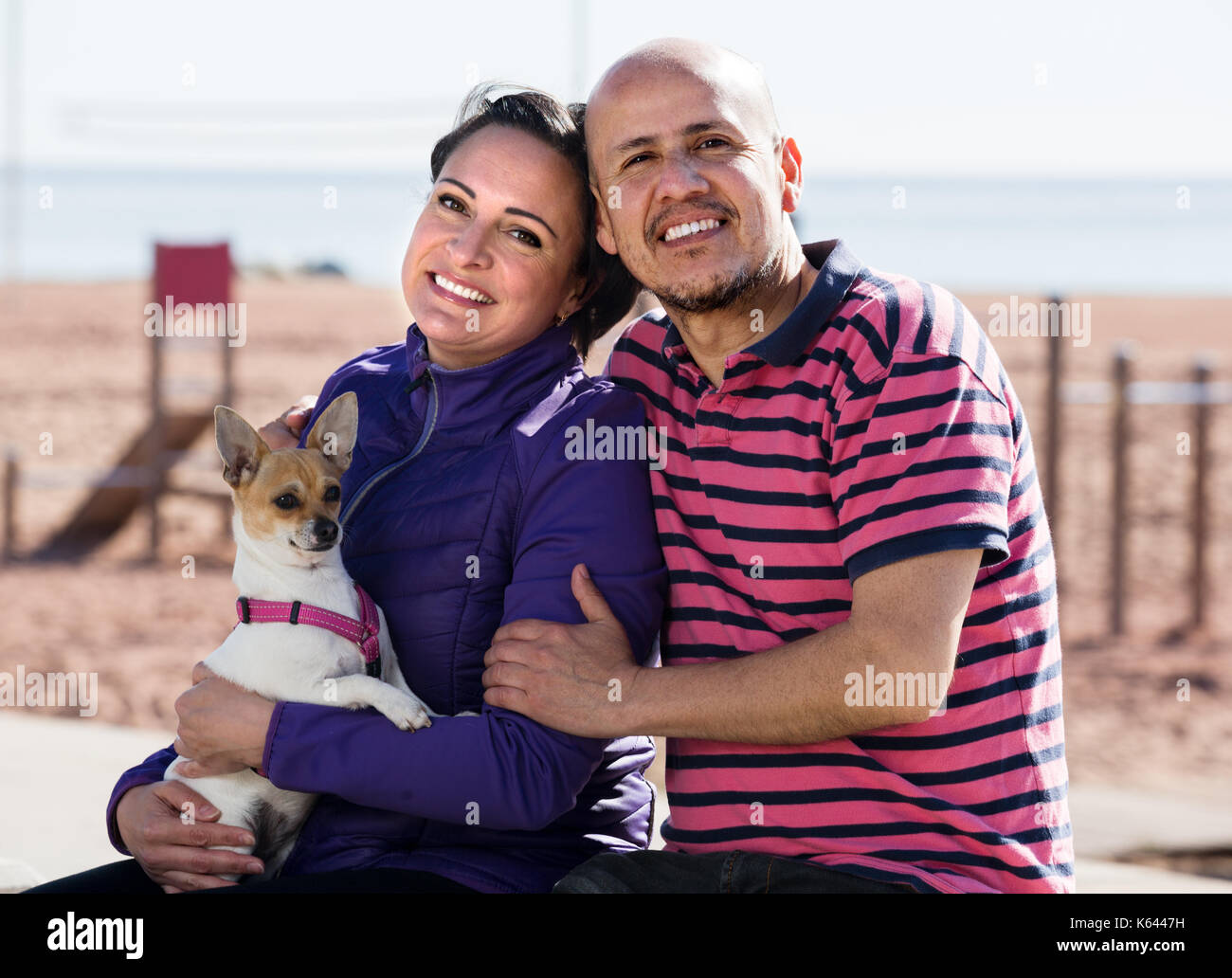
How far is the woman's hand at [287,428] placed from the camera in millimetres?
3348

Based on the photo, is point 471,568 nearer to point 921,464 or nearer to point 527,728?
point 527,728

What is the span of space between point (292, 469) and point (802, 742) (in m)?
1.27

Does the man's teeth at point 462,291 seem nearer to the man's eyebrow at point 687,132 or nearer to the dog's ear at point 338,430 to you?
the dog's ear at point 338,430

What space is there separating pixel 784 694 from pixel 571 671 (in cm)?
40

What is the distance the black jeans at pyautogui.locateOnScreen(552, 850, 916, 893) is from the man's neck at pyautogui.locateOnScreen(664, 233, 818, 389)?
907 mm

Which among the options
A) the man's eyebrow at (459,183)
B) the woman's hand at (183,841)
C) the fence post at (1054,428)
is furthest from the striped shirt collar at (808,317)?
the fence post at (1054,428)

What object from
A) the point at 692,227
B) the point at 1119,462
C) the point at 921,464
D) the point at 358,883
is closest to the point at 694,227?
the point at 692,227

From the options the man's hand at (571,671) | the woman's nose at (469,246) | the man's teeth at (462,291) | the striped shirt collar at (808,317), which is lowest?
the man's hand at (571,671)

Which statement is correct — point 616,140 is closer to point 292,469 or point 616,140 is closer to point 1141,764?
point 292,469

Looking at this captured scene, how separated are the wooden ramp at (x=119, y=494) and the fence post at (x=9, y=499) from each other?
0.26 m

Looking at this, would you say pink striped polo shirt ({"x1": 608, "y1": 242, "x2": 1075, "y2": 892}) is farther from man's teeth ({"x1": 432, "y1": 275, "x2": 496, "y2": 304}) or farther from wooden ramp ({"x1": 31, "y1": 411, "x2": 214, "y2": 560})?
wooden ramp ({"x1": 31, "y1": 411, "x2": 214, "y2": 560})

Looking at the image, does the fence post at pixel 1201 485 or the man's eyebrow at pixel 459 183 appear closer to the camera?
the man's eyebrow at pixel 459 183
